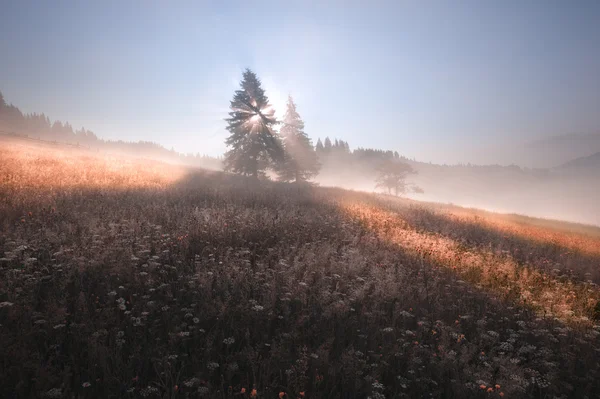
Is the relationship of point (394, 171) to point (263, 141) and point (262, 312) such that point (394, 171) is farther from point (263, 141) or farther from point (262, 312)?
point (262, 312)

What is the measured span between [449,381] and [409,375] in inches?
20.8

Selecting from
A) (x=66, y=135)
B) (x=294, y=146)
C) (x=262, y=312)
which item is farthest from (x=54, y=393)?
(x=66, y=135)

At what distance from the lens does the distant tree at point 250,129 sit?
26469 millimetres

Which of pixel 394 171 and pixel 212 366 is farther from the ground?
pixel 394 171

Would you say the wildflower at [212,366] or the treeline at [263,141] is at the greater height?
the treeline at [263,141]

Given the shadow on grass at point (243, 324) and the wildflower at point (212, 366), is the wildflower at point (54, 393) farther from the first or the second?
the wildflower at point (212, 366)

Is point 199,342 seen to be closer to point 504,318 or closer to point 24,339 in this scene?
point 24,339

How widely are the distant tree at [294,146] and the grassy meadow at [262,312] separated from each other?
2417 cm

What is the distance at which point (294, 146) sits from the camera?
3391 centimetres

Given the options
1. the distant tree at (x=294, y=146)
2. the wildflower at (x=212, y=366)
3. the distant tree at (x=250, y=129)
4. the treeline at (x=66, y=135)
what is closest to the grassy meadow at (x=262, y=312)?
the wildflower at (x=212, y=366)

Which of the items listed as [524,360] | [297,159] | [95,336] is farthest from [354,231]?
[297,159]

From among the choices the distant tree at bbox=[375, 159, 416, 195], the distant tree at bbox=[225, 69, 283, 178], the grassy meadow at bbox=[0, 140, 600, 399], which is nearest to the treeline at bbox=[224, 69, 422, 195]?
the distant tree at bbox=[225, 69, 283, 178]

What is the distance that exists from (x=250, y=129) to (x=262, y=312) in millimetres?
24087

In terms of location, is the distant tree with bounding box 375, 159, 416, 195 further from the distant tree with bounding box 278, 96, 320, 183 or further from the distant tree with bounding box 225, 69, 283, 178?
the distant tree with bounding box 225, 69, 283, 178
